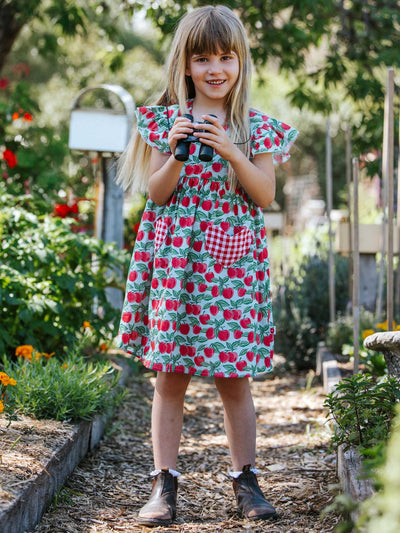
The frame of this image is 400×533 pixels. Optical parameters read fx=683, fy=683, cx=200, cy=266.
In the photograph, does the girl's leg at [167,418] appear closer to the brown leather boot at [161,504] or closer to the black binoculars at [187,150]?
the brown leather boot at [161,504]

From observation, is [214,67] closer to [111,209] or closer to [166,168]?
[166,168]

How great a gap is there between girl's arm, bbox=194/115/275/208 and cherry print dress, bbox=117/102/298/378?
5 cm

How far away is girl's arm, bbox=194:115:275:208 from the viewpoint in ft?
6.56

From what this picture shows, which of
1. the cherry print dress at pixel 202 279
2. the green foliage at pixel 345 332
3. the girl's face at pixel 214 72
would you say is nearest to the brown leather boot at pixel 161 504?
the cherry print dress at pixel 202 279

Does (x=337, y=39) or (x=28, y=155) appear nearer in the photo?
(x=28, y=155)

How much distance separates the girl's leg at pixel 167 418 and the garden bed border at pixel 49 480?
0.33m

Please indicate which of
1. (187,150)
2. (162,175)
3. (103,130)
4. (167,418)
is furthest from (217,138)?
(103,130)

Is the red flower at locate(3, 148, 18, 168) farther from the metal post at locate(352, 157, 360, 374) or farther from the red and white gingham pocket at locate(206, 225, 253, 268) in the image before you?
the red and white gingham pocket at locate(206, 225, 253, 268)

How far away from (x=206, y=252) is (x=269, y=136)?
433 mm

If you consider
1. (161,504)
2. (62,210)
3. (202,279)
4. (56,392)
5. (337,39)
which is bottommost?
(161,504)

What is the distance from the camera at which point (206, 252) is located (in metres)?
2.10

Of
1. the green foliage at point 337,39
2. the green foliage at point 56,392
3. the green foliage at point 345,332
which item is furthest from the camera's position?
the green foliage at point 337,39

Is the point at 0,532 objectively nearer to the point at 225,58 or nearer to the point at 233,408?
the point at 233,408

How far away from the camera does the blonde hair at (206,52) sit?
2.11 m
